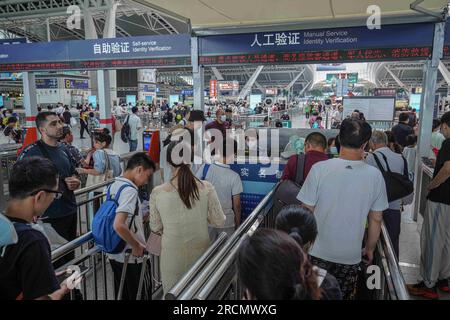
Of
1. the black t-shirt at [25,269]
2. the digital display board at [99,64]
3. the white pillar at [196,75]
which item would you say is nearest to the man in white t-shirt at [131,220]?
the black t-shirt at [25,269]

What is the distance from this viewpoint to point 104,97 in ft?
35.4

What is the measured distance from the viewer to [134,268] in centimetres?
293

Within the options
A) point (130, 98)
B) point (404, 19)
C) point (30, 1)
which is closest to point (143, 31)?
point (130, 98)

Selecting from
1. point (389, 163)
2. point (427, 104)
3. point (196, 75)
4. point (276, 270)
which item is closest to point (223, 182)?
point (389, 163)

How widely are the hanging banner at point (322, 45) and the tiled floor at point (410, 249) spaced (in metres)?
2.72

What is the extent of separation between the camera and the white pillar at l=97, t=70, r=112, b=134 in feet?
34.8

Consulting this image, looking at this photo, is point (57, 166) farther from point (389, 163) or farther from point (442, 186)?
point (442, 186)

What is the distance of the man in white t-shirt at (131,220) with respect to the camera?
2.59 meters

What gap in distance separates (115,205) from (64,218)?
127cm

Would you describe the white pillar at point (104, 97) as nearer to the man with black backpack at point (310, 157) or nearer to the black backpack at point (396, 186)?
the man with black backpack at point (310, 157)

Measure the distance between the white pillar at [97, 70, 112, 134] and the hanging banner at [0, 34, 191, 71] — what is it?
1.98 meters
